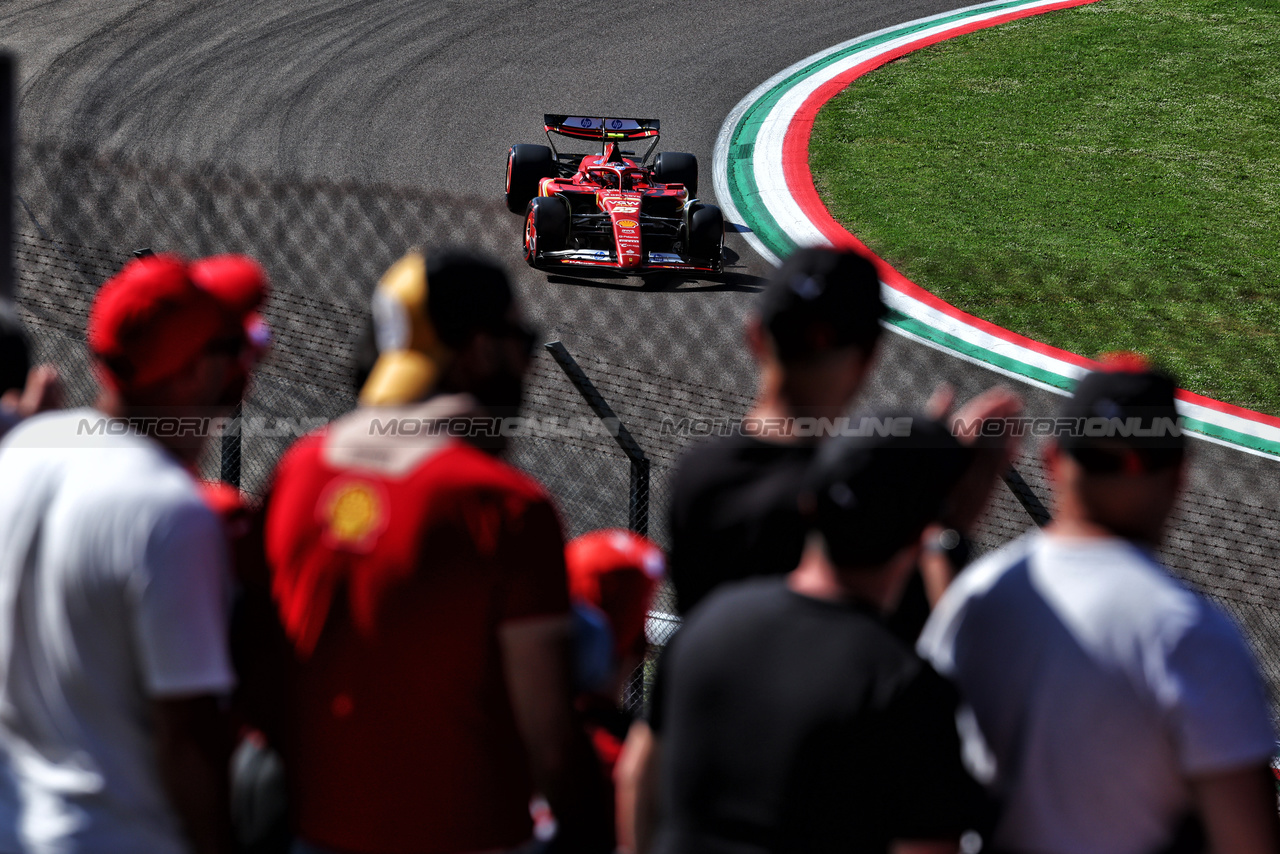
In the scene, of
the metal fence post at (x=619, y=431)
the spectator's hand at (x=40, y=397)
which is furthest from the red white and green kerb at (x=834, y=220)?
the spectator's hand at (x=40, y=397)

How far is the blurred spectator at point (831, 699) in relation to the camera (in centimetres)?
177

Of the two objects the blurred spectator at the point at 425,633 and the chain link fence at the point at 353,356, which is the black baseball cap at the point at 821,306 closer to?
the blurred spectator at the point at 425,633

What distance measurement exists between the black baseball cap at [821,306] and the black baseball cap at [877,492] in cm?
39

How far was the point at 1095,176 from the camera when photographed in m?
15.7

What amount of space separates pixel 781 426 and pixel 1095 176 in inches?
578

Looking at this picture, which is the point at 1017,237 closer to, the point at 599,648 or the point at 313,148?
the point at 313,148

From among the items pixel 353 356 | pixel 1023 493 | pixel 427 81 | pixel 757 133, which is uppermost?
pixel 1023 493

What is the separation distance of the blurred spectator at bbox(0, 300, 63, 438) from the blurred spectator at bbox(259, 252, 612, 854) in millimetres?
749

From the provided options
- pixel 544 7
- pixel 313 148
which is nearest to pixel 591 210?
pixel 313 148

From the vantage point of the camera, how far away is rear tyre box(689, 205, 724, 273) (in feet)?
36.4

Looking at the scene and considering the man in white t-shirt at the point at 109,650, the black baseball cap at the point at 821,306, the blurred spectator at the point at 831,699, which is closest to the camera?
the blurred spectator at the point at 831,699

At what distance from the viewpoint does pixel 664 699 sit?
201 centimetres

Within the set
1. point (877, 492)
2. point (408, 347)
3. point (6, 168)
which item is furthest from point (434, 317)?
point (6, 168)
